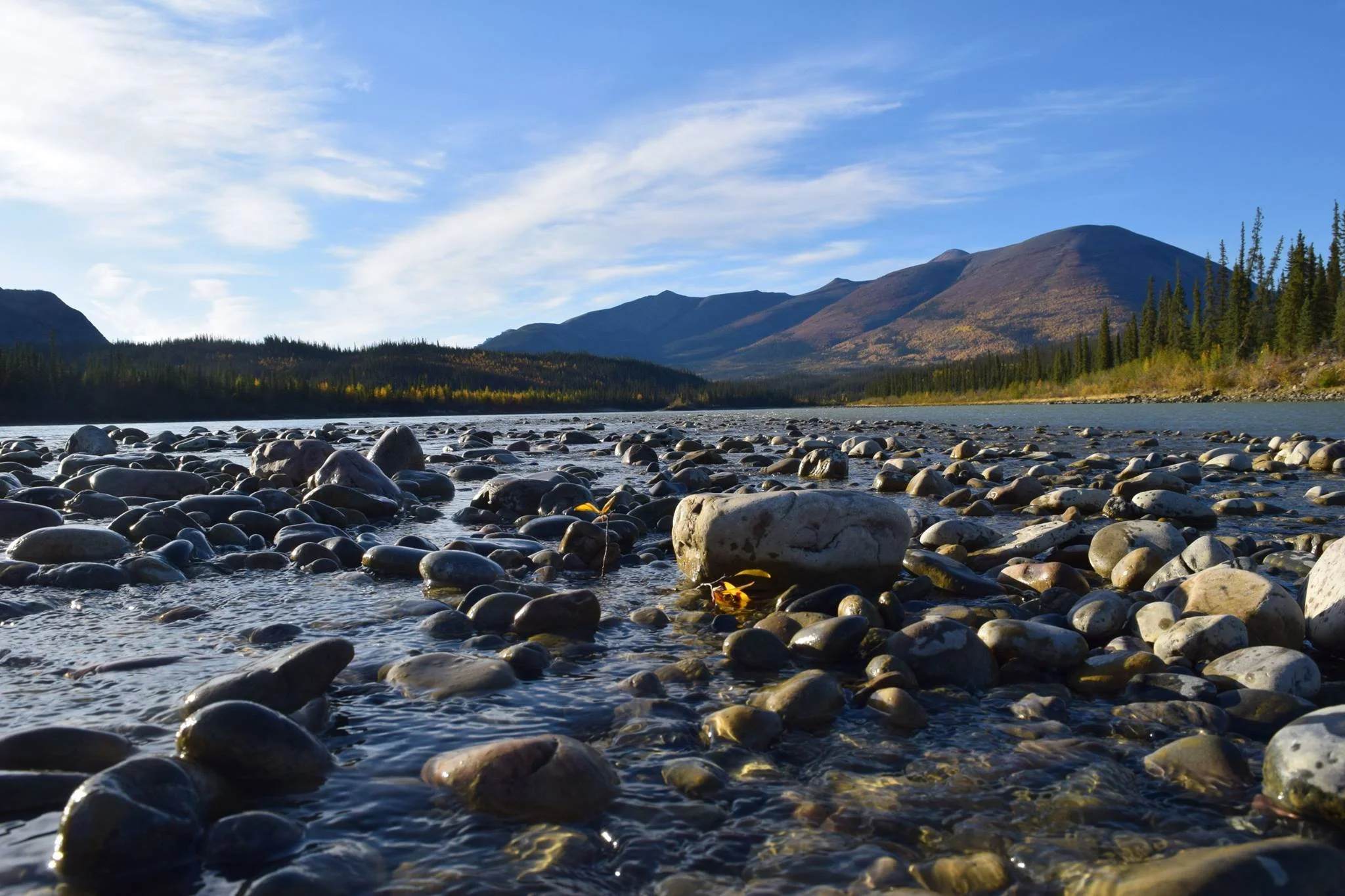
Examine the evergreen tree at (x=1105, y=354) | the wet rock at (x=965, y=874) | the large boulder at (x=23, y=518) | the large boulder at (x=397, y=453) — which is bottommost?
the wet rock at (x=965, y=874)

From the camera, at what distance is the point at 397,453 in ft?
54.4

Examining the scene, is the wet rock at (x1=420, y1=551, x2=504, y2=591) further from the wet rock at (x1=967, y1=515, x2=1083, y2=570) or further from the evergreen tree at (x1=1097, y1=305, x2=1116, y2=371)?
the evergreen tree at (x1=1097, y1=305, x2=1116, y2=371)

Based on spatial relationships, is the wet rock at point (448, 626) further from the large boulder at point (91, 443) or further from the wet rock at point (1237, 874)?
the large boulder at point (91, 443)

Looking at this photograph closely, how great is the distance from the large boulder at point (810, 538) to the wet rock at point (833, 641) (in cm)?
137

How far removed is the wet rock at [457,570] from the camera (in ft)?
23.7

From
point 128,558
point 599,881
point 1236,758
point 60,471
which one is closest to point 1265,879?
point 1236,758

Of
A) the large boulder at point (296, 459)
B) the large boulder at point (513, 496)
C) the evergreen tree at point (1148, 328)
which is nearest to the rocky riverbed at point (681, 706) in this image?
the large boulder at point (513, 496)

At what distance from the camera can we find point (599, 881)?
2889 mm

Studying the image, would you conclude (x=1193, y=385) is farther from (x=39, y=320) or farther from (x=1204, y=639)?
(x=39, y=320)

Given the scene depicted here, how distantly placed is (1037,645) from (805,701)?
5.54 feet

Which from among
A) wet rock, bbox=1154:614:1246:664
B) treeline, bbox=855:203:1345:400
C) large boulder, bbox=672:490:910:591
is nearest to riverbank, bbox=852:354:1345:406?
treeline, bbox=855:203:1345:400

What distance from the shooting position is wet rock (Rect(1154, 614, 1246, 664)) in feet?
16.1

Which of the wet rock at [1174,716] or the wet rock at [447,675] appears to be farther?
the wet rock at [447,675]

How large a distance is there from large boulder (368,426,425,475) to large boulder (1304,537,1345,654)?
14.4 metres
